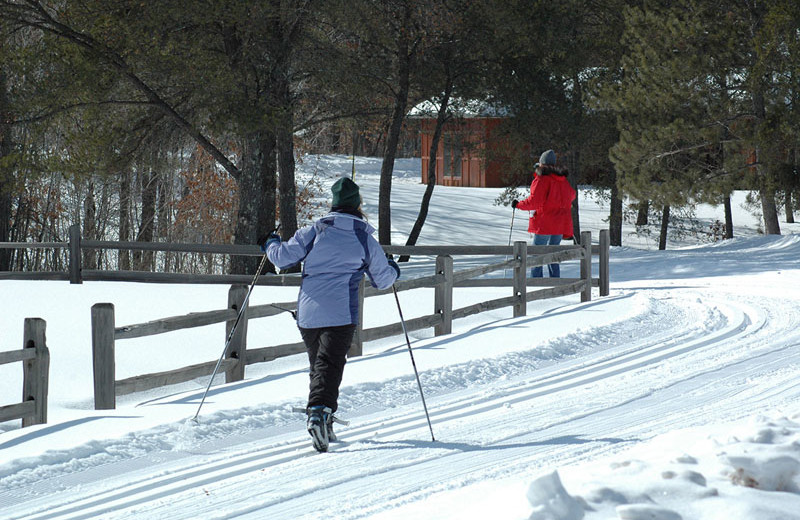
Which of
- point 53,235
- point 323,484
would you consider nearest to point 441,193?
point 53,235

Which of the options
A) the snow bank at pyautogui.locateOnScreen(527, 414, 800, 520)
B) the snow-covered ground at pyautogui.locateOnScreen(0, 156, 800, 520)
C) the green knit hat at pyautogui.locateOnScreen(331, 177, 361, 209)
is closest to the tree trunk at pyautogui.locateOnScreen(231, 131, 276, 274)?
the snow-covered ground at pyautogui.locateOnScreen(0, 156, 800, 520)

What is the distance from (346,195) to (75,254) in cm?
1283

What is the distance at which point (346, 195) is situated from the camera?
21.3ft

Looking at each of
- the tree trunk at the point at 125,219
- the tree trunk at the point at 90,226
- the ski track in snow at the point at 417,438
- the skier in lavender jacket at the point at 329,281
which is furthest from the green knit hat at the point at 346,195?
the tree trunk at the point at 90,226

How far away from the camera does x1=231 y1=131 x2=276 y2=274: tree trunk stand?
19797mm

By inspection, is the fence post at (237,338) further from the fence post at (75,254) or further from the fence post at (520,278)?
the fence post at (75,254)

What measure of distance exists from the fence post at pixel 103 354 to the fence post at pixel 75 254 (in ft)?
35.7

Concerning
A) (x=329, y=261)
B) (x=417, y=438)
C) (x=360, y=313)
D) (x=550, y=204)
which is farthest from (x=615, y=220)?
(x=329, y=261)

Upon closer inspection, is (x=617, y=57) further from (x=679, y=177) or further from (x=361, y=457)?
(x=361, y=457)

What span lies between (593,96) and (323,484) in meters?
21.3

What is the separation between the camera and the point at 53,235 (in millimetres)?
27938

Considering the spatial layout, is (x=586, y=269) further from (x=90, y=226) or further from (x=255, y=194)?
(x=90, y=226)

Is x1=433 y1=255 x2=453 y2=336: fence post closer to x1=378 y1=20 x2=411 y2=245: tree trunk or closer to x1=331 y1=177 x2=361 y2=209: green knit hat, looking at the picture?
x1=331 y1=177 x2=361 y2=209: green knit hat

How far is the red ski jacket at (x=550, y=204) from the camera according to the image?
14.2 meters
